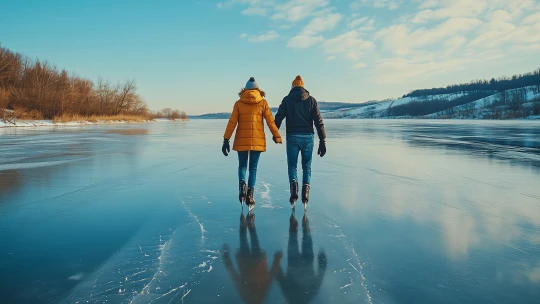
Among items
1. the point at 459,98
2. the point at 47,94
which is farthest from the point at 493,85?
the point at 47,94

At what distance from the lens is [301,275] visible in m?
2.25

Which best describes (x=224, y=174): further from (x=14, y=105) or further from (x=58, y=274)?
(x=14, y=105)

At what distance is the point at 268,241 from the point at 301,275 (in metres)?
0.70

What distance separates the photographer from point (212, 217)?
141 inches

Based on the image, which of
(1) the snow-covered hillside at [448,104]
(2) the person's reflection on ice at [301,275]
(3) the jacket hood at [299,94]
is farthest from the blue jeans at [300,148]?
(1) the snow-covered hillside at [448,104]

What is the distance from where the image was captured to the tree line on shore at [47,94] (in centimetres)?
3578

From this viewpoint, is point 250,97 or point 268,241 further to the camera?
point 250,97

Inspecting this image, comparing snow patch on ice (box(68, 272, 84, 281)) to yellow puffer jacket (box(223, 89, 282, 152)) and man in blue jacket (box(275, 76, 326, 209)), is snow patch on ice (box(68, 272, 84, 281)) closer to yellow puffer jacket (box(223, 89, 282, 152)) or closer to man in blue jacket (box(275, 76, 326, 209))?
yellow puffer jacket (box(223, 89, 282, 152))

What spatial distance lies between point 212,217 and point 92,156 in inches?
261

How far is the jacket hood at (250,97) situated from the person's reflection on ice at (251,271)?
176cm

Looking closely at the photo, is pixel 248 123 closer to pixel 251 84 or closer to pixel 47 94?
pixel 251 84

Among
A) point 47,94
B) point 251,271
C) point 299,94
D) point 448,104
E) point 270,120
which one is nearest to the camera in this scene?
point 251,271

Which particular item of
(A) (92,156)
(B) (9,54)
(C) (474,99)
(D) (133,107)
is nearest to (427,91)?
(C) (474,99)

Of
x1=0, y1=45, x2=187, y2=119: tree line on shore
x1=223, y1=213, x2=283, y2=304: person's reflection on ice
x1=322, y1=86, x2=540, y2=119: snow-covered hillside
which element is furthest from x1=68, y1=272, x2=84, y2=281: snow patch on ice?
x1=322, y1=86, x2=540, y2=119: snow-covered hillside
